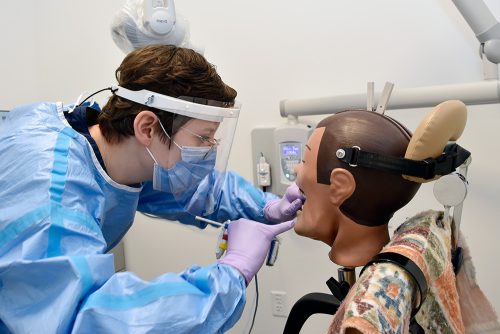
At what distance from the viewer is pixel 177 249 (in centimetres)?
208

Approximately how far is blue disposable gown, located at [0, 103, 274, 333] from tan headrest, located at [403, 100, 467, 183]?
50 cm

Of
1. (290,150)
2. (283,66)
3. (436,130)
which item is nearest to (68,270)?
(436,130)

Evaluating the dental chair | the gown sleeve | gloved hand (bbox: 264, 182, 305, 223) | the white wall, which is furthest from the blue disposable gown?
the white wall

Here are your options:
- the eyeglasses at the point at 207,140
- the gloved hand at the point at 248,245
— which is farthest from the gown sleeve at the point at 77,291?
the eyeglasses at the point at 207,140

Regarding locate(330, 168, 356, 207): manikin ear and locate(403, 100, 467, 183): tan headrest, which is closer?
locate(403, 100, 467, 183): tan headrest

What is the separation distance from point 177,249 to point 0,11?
1486mm

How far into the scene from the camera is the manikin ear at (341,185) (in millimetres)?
829

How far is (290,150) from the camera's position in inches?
65.3

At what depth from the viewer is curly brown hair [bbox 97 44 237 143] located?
1047mm

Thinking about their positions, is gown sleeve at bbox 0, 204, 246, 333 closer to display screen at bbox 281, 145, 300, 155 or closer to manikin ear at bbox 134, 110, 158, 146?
manikin ear at bbox 134, 110, 158, 146

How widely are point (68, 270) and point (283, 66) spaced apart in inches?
47.8

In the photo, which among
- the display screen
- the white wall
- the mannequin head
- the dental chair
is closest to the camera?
the dental chair

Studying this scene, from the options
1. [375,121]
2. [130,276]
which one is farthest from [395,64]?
[130,276]

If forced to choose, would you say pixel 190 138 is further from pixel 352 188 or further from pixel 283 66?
pixel 283 66
